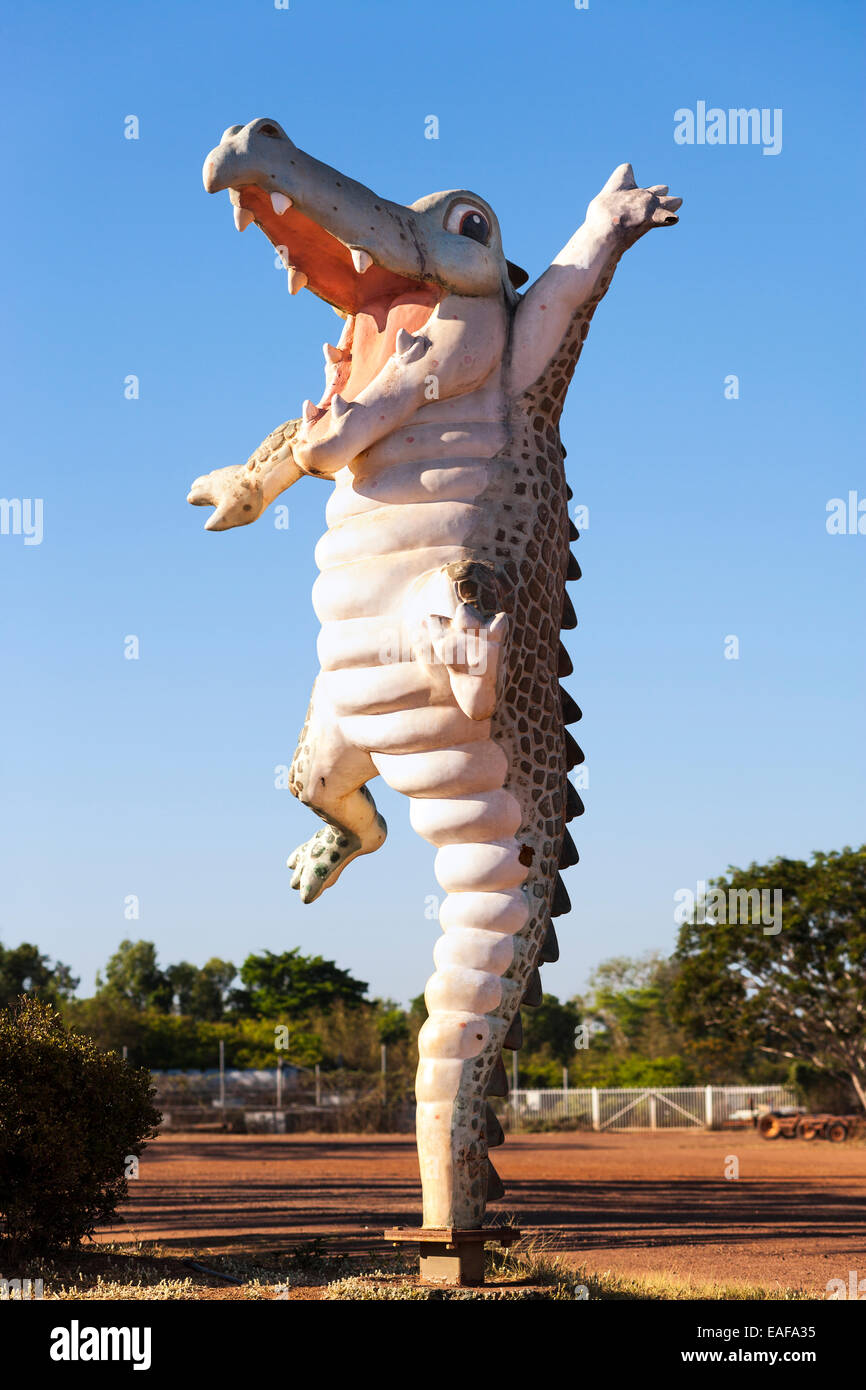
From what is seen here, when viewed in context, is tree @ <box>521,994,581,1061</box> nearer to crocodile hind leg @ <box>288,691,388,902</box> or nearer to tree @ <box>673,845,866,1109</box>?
tree @ <box>673,845,866,1109</box>

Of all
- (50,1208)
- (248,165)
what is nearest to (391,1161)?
(50,1208)

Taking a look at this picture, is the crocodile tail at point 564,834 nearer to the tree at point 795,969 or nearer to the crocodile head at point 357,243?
the crocodile head at point 357,243

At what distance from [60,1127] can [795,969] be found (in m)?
19.9

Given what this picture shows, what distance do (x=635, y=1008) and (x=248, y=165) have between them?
5147 cm

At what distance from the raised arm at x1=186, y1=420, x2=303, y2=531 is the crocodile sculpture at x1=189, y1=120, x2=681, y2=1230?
29.4 inches

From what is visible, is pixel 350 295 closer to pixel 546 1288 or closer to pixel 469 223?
pixel 469 223

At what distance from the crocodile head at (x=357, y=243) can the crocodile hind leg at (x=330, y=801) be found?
1.55 m

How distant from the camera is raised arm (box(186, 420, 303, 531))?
7074 millimetres

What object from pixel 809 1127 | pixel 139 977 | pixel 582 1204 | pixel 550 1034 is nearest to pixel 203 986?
pixel 139 977

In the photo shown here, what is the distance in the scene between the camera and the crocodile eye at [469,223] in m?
6.34

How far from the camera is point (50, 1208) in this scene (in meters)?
7.58

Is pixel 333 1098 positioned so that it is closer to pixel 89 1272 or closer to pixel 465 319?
pixel 89 1272

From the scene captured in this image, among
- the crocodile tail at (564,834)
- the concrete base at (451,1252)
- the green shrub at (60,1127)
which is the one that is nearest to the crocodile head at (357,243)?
the crocodile tail at (564,834)

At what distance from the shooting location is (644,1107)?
33.7 metres
